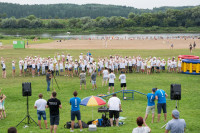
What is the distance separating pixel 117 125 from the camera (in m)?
13.4

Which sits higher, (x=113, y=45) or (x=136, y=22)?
(x=136, y=22)

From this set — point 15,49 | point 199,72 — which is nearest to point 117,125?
point 199,72

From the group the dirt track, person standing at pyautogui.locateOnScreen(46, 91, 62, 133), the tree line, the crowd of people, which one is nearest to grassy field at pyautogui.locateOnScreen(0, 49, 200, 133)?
person standing at pyautogui.locateOnScreen(46, 91, 62, 133)

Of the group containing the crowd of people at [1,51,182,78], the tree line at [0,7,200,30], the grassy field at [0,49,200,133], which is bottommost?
the grassy field at [0,49,200,133]

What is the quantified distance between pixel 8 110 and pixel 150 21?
437 ft

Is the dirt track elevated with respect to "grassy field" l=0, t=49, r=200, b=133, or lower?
elevated

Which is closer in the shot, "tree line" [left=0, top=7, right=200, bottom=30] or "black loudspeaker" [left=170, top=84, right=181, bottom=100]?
"black loudspeaker" [left=170, top=84, right=181, bottom=100]

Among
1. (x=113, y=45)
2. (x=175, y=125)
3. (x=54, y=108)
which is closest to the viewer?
(x=175, y=125)

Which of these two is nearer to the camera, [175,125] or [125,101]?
[175,125]

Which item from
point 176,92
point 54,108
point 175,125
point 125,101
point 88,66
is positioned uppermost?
point 176,92

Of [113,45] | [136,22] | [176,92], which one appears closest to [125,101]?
[176,92]

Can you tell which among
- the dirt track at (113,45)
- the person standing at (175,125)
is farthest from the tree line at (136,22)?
the person standing at (175,125)

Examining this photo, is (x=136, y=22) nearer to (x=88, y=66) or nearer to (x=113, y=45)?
(x=113, y=45)

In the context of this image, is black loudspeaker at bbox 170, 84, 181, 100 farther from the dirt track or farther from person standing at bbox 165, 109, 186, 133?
the dirt track
